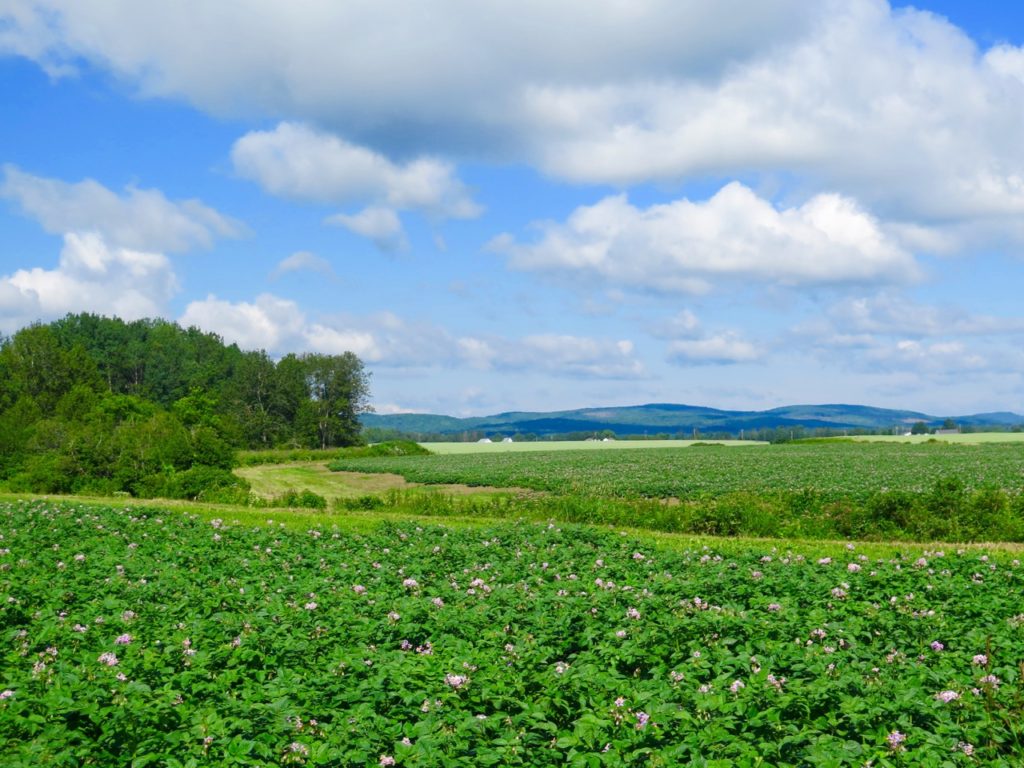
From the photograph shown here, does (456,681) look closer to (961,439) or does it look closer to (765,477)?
(765,477)

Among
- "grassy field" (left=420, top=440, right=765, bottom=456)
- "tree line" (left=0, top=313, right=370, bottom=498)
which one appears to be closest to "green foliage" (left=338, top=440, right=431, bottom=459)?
"grassy field" (left=420, top=440, right=765, bottom=456)

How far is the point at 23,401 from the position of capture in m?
62.4

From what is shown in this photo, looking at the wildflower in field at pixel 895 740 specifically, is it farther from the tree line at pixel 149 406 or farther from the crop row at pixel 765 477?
the tree line at pixel 149 406

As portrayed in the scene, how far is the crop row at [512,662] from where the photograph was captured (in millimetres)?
5789

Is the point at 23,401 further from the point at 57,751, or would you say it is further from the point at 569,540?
the point at 57,751

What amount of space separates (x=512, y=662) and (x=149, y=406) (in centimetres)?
7093

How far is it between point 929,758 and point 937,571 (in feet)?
27.3

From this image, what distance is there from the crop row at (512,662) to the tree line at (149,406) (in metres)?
23.1

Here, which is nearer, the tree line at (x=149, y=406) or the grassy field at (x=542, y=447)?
the tree line at (x=149, y=406)

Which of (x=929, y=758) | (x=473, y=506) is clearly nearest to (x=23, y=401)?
(x=473, y=506)

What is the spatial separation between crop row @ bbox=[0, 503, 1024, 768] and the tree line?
75.7ft

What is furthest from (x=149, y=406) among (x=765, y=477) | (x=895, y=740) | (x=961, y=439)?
(x=961, y=439)

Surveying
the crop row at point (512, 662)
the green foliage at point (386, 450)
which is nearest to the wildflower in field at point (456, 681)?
the crop row at point (512, 662)

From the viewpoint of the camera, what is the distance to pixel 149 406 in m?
71.1
